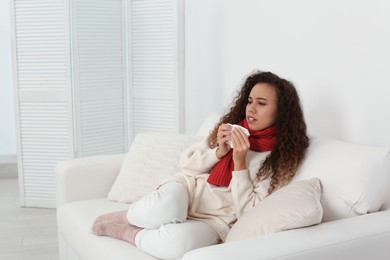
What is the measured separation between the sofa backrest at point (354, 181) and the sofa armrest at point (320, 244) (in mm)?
73

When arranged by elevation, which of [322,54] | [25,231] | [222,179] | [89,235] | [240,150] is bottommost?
[25,231]

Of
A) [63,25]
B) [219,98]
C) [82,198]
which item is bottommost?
[82,198]

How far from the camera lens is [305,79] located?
277 centimetres

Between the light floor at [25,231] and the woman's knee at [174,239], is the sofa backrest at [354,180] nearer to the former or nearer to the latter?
the woman's knee at [174,239]

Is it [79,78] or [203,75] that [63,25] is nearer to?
[79,78]

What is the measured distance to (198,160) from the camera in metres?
2.51

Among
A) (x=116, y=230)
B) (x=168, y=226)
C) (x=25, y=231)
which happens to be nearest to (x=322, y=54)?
(x=168, y=226)

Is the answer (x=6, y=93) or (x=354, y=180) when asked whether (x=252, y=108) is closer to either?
(x=354, y=180)

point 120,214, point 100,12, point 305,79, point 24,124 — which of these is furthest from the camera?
point 24,124

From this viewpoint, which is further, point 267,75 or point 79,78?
point 79,78

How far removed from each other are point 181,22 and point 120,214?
5.62ft

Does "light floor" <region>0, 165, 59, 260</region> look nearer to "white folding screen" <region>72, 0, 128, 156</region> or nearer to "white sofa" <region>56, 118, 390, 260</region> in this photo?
"white folding screen" <region>72, 0, 128, 156</region>

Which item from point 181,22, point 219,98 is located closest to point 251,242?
point 219,98

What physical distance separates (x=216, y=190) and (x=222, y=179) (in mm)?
50
